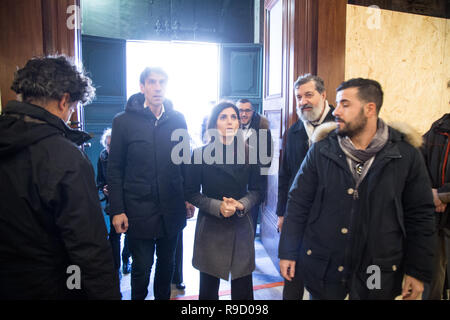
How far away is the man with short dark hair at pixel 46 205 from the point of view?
3.58 feet

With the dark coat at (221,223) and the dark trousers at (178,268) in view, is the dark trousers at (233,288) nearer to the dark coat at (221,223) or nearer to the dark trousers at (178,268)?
the dark coat at (221,223)

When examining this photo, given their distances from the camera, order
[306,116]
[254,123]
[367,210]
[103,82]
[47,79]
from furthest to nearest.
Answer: [103,82] → [254,123] → [306,116] → [367,210] → [47,79]

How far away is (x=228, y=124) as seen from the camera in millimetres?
1993

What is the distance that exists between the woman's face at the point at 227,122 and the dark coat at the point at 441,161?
5.48ft

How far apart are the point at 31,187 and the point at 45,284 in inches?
16.6

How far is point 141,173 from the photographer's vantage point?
2.04 m

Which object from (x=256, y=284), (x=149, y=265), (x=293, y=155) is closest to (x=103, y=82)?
(x=149, y=265)

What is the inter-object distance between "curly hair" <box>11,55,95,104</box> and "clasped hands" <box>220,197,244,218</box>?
106 cm

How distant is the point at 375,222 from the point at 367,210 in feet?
0.24

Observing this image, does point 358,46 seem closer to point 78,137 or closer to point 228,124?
point 228,124

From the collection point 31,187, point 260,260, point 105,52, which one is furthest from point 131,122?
point 105,52

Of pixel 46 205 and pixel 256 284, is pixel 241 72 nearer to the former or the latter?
pixel 256 284

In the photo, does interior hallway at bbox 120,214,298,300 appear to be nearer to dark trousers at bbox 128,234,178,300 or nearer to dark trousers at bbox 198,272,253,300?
dark trousers at bbox 128,234,178,300

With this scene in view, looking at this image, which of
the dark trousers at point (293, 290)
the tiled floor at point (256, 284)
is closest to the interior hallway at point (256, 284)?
the tiled floor at point (256, 284)
